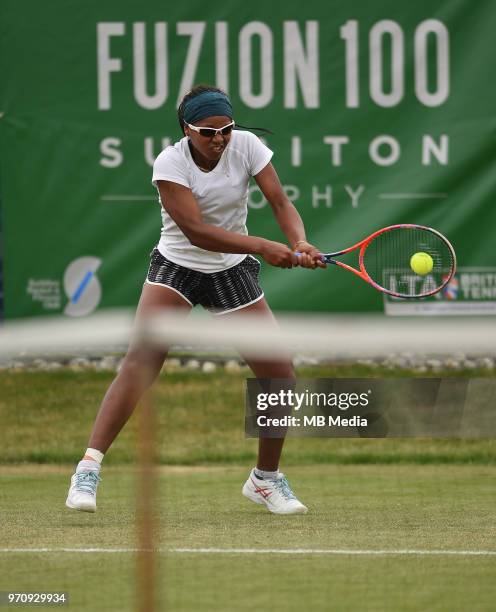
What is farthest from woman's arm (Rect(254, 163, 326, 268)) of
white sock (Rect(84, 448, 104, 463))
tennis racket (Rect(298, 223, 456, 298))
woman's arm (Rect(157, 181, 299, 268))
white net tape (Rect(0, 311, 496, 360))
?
white net tape (Rect(0, 311, 496, 360))

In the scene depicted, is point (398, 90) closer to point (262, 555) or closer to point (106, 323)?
point (262, 555)

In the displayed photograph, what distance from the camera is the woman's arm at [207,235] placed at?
4.99 m

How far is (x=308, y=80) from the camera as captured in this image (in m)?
7.27

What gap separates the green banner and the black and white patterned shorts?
1882 mm

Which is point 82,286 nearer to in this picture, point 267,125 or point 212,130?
point 267,125

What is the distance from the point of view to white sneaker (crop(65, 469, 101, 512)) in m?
5.07

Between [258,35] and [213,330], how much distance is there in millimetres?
4065

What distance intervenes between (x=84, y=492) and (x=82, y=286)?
2.28 m

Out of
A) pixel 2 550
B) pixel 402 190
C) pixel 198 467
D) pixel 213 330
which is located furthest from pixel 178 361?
pixel 213 330

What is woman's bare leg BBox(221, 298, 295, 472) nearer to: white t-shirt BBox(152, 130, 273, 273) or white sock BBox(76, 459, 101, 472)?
white t-shirt BBox(152, 130, 273, 273)

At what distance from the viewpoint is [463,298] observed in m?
7.18

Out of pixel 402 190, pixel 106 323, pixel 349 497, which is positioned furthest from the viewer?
pixel 402 190

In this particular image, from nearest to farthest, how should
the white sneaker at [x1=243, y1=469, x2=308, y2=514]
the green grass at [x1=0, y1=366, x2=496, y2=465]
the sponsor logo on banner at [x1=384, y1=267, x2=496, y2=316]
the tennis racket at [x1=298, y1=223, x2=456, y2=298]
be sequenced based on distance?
the white sneaker at [x1=243, y1=469, x2=308, y2=514] < the tennis racket at [x1=298, y1=223, x2=456, y2=298] < the sponsor logo on banner at [x1=384, y1=267, x2=496, y2=316] < the green grass at [x1=0, y1=366, x2=496, y2=465]

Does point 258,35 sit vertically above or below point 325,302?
above
